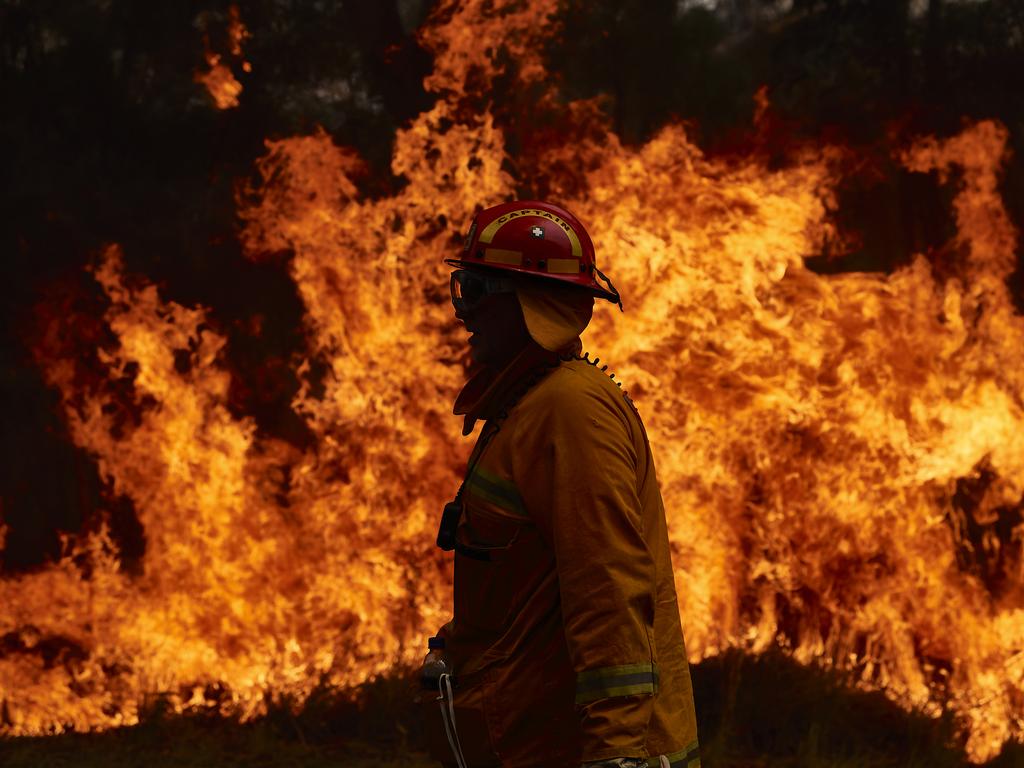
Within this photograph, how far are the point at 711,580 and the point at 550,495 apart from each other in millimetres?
5713

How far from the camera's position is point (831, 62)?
28.2 ft

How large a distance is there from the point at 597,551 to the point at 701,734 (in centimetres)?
466

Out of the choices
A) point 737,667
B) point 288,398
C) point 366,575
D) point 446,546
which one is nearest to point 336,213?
point 288,398

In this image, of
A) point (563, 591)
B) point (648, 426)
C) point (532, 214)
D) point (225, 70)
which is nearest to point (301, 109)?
point (225, 70)

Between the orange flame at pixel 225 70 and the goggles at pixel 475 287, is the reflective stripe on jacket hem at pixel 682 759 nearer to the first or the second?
the goggles at pixel 475 287

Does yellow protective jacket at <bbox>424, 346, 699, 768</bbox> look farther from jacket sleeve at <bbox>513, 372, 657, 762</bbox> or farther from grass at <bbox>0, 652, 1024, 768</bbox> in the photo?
grass at <bbox>0, 652, 1024, 768</bbox>

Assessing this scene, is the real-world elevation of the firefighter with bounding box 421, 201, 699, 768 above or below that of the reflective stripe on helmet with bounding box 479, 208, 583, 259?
below

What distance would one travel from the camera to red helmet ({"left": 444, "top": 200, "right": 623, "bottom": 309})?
272cm

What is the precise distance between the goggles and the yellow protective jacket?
0.54ft

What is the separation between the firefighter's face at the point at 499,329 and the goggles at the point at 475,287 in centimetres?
1

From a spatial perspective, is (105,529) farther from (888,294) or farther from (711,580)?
(888,294)

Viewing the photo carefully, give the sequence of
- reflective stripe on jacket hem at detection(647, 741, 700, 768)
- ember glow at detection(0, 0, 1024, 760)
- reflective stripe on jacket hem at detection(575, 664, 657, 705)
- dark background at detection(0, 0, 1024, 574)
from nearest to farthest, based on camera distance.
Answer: reflective stripe on jacket hem at detection(575, 664, 657, 705) < reflective stripe on jacket hem at detection(647, 741, 700, 768) < ember glow at detection(0, 0, 1024, 760) < dark background at detection(0, 0, 1024, 574)

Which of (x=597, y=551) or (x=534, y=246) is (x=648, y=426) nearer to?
(x=534, y=246)

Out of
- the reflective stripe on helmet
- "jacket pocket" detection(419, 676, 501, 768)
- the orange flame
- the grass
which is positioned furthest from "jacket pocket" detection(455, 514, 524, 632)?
the orange flame
